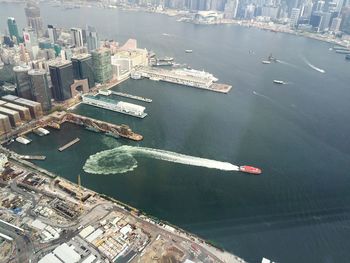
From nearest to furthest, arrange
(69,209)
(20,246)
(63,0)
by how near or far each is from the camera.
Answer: (20,246) → (69,209) → (63,0)

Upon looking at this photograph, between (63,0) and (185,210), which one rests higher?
(63,0)

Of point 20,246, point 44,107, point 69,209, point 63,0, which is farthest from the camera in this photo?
point 63,0

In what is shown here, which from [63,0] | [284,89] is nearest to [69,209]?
[284,89]

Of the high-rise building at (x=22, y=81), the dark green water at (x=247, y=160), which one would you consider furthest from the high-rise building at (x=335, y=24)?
the high-rise building at (x=22, y=81)

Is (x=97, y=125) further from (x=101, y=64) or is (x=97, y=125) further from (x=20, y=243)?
(x=20, y=243)

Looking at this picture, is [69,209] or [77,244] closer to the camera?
[77,244]

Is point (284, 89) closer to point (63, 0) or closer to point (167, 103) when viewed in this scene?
point (167, 103)
